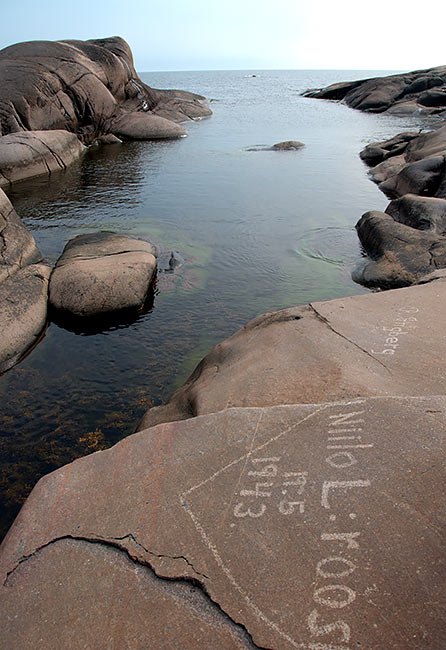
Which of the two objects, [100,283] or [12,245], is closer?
[100,283]

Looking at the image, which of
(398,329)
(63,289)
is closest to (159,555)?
(398,329)

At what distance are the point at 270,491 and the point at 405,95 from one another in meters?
42.8

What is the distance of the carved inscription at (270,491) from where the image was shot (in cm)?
237

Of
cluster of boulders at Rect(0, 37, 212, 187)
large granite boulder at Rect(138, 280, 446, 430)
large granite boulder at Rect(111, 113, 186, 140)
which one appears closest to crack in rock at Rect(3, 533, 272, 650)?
large granite boulder at Rect(138, 280, 446, 430)

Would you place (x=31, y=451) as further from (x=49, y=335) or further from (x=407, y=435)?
(x=407, y=435)

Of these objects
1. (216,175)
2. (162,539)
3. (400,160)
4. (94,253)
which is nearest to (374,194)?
(400,160)

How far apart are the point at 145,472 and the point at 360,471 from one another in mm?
1251

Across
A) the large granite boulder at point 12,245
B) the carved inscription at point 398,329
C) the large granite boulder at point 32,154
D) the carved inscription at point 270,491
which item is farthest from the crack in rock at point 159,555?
the large granite boulder at point 32,154

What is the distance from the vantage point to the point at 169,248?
9.40 m

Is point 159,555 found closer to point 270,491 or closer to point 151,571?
point 151,571

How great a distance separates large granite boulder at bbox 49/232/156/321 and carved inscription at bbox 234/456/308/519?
4.48 m

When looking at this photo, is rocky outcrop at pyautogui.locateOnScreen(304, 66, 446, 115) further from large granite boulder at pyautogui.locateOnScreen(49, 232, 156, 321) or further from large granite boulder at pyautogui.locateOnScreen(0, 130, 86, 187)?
large granite boulder at pyautogui.locateOnScreen(49, 232, 156, 321)

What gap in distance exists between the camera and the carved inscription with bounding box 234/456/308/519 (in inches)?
93.3

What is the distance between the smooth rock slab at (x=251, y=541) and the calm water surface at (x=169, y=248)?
1.66m
